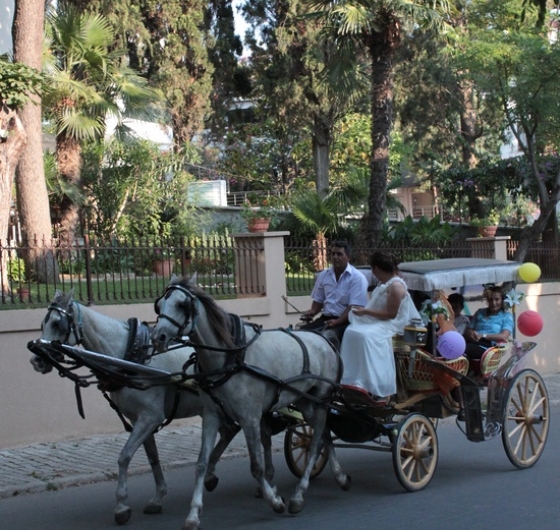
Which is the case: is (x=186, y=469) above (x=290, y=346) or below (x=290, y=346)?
below

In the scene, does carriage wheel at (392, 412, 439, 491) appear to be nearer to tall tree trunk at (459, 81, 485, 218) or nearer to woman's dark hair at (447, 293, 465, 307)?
woman's dark hair at (447, 293, 465, 307)

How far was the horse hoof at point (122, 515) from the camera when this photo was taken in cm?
719

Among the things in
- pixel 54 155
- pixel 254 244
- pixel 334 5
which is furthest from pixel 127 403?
pixel 54 155

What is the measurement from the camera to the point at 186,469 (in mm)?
9859

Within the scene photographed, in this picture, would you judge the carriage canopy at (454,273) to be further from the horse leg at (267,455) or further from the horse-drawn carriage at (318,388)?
the horse leg at (267,455)

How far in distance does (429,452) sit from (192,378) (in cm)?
262

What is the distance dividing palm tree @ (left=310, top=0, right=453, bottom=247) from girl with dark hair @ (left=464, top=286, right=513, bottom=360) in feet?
22.0

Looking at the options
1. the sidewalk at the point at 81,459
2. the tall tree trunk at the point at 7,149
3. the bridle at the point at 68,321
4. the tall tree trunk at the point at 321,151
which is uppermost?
the tall tree trunk at the point at 321,151

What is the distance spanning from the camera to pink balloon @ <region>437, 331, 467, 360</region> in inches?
340

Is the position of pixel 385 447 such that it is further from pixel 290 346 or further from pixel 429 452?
pixel 290 346

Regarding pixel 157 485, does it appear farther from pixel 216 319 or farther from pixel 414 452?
pixel 414 452

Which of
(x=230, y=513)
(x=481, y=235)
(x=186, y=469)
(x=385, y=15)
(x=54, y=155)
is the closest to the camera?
(x=230, y=513)

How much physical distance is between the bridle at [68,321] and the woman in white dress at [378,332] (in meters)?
2.54

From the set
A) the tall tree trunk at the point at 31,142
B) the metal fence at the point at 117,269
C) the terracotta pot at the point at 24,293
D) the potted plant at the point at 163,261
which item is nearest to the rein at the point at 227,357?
the metal fence at the point at 117,269
